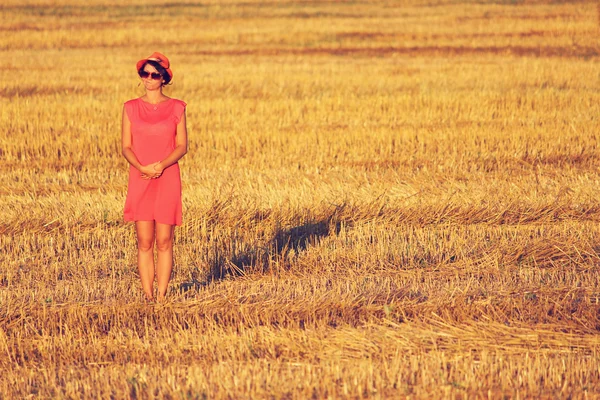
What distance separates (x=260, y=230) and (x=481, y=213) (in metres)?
2.01

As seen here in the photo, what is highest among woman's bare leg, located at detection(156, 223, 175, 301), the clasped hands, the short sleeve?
the short sleeve

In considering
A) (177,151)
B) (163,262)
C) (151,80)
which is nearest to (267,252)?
(163,262)

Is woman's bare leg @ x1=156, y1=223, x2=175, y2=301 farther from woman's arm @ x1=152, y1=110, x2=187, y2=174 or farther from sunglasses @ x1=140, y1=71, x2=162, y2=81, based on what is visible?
sunglasses @ x1=140, y1=71, x2=162, y2=81

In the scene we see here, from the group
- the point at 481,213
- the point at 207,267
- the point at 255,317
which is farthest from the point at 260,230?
the point at 255,317

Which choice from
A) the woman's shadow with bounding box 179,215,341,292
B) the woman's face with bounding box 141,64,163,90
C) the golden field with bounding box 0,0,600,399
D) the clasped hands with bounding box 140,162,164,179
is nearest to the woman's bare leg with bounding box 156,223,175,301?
the golden field with bounding box 0,0,600,399

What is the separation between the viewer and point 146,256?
600cm

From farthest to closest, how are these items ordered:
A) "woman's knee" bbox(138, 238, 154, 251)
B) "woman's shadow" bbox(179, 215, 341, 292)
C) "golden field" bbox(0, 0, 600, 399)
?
"woman's shadow" bbox(179, 215, 341, 292), "woman's knee" bbox(138, 238, 154, 251), "golden field" bbox(0, 0, 600, 399)

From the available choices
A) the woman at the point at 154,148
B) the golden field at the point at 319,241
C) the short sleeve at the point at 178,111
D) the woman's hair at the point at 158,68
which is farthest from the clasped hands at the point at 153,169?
the golden field at the point at 319,241

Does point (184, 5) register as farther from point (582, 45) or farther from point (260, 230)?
point (260, 230)

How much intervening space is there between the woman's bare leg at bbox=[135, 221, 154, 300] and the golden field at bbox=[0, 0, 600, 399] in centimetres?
20

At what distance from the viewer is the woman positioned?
5.75 m

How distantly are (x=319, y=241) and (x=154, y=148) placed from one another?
7.87 ft

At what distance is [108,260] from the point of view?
7281 millimetres

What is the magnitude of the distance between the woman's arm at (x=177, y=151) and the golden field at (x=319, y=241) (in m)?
0.88
